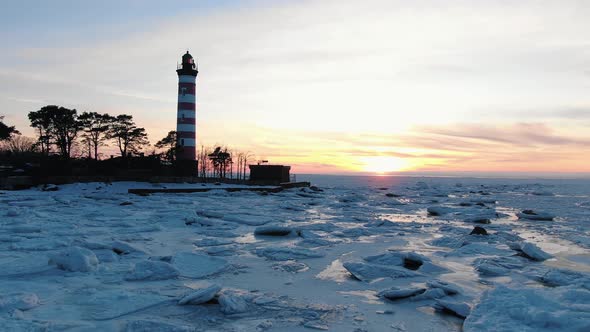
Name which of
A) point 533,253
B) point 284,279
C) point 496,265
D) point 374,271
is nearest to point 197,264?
point 284,279

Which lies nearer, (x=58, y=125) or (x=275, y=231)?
(x=275, y=231)

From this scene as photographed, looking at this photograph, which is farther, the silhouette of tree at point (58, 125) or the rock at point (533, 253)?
the silhouette of tree at point (58, 125)

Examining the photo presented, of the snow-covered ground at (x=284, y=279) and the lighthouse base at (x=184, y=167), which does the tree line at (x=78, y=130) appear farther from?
the snow-covered ground at (x=284, y=279)

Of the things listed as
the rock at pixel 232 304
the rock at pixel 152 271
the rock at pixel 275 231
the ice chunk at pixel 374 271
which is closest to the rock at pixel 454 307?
the ice chunk at pixel 374 271

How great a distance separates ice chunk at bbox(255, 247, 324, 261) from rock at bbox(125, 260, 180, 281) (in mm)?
2105

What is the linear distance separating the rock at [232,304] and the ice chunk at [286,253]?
9.22ft

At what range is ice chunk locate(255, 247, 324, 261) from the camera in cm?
812

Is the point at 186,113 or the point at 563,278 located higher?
the point at 186,113

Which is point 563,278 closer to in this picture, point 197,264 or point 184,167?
point 197,264

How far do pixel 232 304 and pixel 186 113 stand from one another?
30378 mm

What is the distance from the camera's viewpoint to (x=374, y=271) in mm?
6801

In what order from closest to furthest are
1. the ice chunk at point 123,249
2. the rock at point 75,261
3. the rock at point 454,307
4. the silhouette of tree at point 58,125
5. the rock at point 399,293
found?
the rock at point 454,307
the rock at point 399,293
the rock at point 75,261
the ice chunk at point 123,249
the silhouette of tree at point 58,125

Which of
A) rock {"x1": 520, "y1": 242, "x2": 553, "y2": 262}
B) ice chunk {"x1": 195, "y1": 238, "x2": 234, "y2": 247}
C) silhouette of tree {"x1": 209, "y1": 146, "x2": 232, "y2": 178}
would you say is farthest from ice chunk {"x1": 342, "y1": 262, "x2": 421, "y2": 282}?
silhouette of tree {"x1": 209, "y1": 146, "x2": 232, "y2": 178}

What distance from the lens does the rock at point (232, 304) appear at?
16.1 ft
